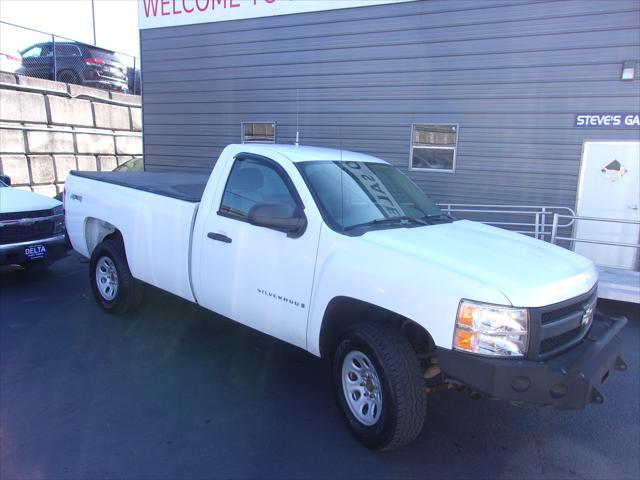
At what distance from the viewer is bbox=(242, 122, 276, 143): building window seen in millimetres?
10562

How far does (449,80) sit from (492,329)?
22.8 ft

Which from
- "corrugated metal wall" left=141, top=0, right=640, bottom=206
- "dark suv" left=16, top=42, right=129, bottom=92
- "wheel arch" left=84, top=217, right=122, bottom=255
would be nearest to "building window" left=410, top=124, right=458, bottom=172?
"corrugated metal wall" left=141, top=0, right=640, bottom=206

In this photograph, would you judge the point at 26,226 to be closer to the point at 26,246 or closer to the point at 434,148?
the point at 26,246

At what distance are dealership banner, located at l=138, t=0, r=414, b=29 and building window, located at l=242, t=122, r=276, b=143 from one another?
2.19 metres

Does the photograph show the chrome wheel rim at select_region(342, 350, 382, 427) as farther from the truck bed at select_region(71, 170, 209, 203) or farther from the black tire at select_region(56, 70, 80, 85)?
the black tire at select_region(56, 70, 80, 85)

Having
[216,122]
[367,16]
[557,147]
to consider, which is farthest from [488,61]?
[216,122]

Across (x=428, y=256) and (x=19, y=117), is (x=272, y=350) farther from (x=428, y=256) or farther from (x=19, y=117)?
(x=19, y=117)

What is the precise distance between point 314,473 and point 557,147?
23.2 ft

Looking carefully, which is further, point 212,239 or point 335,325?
point 212,239

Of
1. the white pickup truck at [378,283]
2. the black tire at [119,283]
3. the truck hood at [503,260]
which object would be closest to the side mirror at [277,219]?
the white pickup truck at [378,283]

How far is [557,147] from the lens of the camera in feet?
26.4

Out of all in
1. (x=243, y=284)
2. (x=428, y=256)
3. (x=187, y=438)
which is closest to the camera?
(x=428, y=256)

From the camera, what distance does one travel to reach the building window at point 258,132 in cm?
1056

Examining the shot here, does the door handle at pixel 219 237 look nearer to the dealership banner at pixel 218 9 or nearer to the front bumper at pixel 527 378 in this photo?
the front bumper at pixel 527 378
